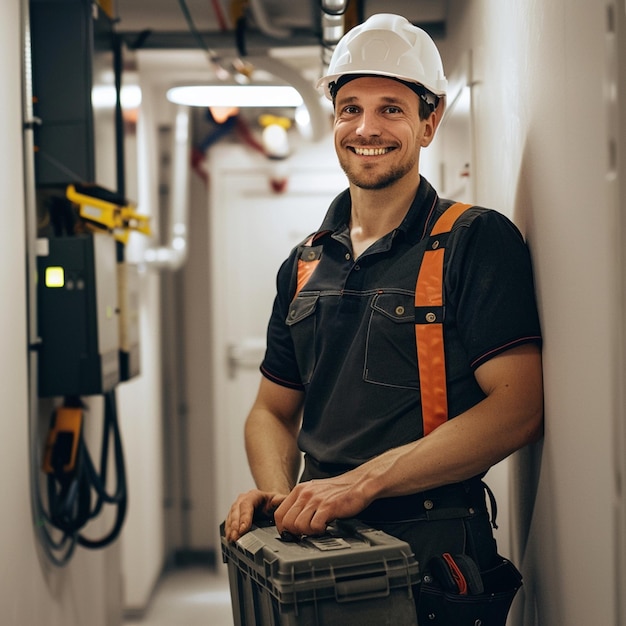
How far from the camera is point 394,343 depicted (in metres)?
1.64

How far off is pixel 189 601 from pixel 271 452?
9.69 feet

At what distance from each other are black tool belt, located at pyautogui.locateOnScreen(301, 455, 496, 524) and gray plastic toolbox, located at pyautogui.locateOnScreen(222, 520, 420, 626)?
0.69 ft

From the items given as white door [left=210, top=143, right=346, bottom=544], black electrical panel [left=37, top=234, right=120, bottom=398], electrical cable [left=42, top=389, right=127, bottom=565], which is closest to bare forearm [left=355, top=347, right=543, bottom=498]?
black electrical panel [left=37, top=234, right=120, bottom=398]

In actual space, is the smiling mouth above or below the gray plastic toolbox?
above

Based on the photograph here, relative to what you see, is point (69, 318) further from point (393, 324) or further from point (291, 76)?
point (291, 76)

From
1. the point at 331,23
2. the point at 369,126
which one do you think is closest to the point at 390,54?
the point at 369,126

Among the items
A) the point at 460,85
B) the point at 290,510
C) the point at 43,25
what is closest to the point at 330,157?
the point at 460,85

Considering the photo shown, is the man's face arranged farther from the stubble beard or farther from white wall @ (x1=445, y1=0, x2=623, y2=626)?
white wall @ (x1=445, y1=0, x2=623, y2=626)

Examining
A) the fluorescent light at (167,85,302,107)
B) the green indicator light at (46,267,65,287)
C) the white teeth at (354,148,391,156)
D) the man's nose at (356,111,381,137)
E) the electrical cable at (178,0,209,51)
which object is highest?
the electrical cable at (178,0,209,51)

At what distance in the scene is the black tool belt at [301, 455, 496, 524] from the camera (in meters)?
1.60

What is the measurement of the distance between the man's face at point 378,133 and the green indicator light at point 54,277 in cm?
113

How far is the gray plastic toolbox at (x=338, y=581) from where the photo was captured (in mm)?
1298

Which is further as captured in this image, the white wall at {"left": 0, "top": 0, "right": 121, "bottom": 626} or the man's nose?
the white wall at {"left": 0, "top": 0, "right": 121, "bottom": 626}

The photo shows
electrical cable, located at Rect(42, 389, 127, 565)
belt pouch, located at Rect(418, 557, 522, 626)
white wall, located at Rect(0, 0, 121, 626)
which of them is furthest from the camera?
electrical cable, located at Rect(42, 389, 127, 565)
